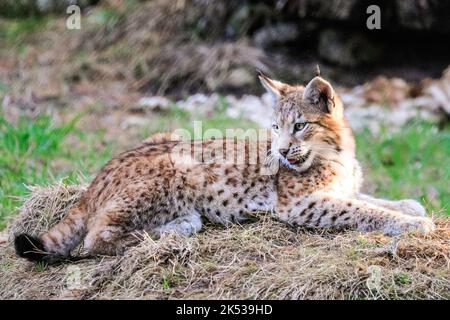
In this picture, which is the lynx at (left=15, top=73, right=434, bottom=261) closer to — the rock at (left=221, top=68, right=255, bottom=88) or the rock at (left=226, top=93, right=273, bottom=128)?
the rock at (left=226, top=93, right=273, bottom=128)

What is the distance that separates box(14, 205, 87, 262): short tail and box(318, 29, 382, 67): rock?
246 inches

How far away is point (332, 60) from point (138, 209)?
620cm

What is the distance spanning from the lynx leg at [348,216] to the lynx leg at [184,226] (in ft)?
2.00

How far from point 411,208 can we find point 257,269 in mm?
1674

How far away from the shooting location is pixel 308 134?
576cm

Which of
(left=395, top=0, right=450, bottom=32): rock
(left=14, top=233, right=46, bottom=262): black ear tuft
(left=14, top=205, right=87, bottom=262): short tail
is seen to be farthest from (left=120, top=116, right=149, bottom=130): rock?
(left=14, top=233, right=46, bottom=262): black ear tuft

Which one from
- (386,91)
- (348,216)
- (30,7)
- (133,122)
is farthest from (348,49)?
(348,216)

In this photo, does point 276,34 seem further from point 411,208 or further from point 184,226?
point 184,226

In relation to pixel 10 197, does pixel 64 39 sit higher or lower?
higher

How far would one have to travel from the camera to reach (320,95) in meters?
5.79
